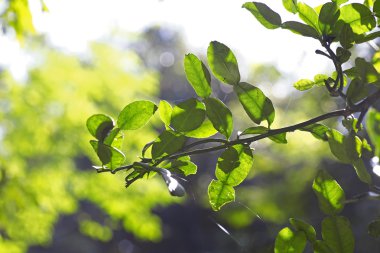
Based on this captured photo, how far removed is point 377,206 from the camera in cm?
436

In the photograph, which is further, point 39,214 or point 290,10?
point 39,214

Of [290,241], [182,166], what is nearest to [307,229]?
[290,241]

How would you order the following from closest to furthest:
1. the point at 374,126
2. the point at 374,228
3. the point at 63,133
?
the point at 374,126 → the point at 374,228 → the point at 63,133

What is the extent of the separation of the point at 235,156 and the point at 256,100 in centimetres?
5

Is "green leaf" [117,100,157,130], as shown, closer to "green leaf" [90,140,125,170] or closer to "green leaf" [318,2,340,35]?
"green leaf" [90,140,125,170]

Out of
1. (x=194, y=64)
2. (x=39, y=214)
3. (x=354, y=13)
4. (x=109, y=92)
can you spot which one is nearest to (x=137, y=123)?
(x=194, y=64)

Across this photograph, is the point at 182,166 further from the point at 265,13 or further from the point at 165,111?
the point at 265,13

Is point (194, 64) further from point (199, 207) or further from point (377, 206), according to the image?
point (199, 207)

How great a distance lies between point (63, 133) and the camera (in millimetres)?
3438

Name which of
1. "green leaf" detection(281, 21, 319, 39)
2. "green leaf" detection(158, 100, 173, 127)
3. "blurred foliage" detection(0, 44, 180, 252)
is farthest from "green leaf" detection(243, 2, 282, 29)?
"blurred foliage" detection(0, 44, 180, 252)

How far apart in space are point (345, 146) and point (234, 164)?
0.10m

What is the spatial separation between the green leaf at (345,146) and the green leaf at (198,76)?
0.37 ft

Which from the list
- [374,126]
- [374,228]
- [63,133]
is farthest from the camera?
[63,133]

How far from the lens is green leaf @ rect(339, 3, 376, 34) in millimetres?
442
